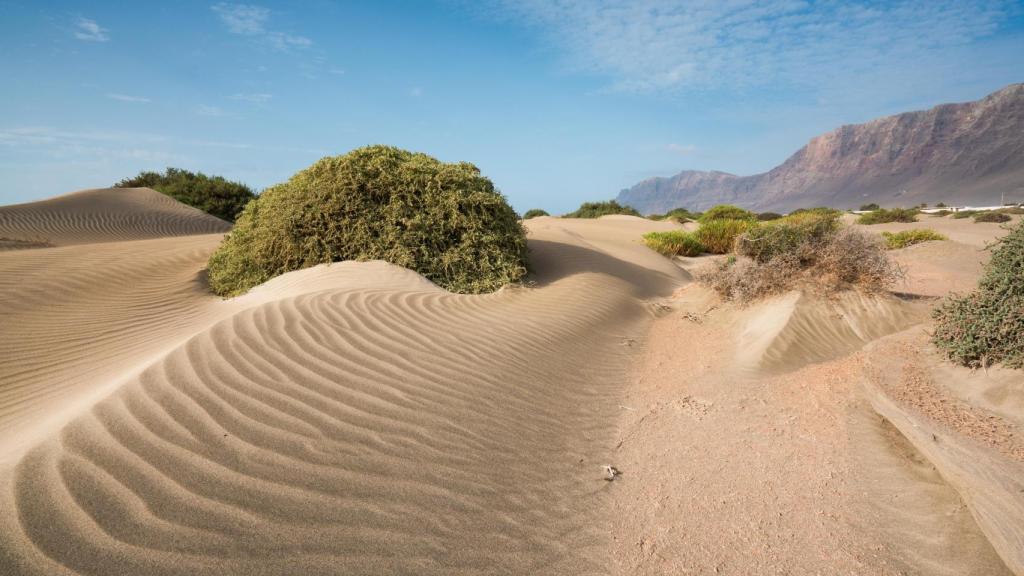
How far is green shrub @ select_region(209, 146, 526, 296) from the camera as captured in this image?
7.49 metres

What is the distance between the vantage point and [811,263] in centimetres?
718

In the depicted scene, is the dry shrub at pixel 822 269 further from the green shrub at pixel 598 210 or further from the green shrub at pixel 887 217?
the green shrub at pixel 598 210

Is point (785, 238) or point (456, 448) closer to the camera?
point (456, 448)

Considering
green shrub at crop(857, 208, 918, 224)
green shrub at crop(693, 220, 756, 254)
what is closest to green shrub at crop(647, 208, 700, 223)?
green shrub at crop(857, 208, 918, 224)

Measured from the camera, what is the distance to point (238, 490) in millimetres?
2281

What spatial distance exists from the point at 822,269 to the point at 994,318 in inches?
132

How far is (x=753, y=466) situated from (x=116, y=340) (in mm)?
6037

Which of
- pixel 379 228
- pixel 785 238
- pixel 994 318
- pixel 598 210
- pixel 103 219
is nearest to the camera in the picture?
pixel 994 318

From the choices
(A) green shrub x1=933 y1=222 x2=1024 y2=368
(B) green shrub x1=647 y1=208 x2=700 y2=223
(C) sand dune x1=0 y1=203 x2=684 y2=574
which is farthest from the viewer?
(B) green shrub x1=647 y1=208 x2=700 y2=223

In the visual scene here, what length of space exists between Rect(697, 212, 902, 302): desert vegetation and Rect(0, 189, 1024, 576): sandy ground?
83 cm

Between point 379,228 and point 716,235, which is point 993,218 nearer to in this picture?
point 716,235

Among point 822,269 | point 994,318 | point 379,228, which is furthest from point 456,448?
point 822,269

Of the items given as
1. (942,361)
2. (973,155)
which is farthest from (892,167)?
(942,361)

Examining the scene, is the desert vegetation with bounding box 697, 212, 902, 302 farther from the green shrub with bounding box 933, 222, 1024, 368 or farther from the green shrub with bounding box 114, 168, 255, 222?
the green shrub with bounding box 114, 168, 255, 222
